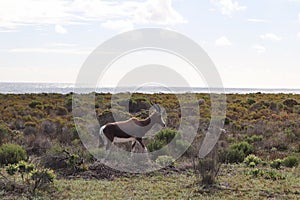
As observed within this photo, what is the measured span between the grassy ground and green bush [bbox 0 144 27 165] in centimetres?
242

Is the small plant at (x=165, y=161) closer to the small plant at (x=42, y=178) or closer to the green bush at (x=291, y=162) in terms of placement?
the green bush at (x=291, y=162)

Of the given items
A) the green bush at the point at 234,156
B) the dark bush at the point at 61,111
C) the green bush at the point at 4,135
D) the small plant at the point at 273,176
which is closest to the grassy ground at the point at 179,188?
the small plant at the point at 273,176

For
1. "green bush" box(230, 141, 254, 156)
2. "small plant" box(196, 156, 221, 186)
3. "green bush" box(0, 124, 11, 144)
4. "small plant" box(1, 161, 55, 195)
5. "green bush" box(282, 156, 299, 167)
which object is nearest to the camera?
"small plant" box(1, 161, 55, 195)

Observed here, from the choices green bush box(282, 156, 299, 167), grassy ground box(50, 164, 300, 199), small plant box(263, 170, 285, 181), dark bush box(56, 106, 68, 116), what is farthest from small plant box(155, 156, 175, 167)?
dark bush box(56, 106, 68, 116)

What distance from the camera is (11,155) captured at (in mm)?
10719

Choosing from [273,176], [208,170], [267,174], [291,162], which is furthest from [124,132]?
[291,162]

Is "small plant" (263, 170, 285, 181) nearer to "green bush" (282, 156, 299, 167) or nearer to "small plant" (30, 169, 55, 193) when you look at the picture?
"green bush" (282, 156, 299, 167)

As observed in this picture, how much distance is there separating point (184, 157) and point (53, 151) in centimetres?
374

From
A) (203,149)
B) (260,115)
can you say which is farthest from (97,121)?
(260,115)

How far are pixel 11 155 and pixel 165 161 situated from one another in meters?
4.00

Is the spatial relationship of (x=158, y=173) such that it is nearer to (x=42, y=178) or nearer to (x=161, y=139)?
(x=42, y=178)

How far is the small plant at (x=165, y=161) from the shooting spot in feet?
34.0

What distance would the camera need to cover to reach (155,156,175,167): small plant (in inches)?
408

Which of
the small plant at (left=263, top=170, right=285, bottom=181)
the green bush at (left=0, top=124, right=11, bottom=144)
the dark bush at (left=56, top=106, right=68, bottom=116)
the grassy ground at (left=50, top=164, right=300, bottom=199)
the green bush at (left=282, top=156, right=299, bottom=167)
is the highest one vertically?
the dark bush at (left=56, top=106, right=68, bottom=116)
